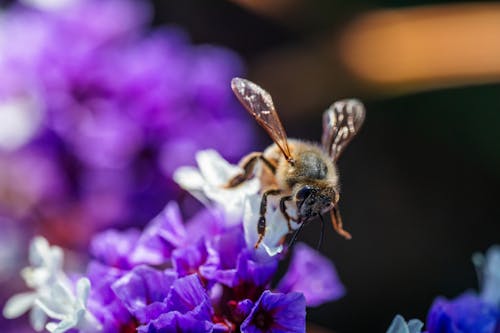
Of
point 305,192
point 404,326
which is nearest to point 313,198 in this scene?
point 305,192

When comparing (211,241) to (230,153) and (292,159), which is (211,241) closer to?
(292,159)

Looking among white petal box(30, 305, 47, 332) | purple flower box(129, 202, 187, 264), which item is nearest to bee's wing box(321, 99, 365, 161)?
purple flower box(129, 202, 187, 264)

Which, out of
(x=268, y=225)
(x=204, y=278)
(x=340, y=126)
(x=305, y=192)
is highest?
(x=340, y=126)

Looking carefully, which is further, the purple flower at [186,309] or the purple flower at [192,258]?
the purple flower at [192,258]

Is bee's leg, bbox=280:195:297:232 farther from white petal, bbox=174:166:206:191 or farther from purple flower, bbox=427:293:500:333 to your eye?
purple flower, bbox=427:293:500:333

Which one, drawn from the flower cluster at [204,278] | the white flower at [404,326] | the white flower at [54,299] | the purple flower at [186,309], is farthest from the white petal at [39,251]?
the white flower at [404,326]

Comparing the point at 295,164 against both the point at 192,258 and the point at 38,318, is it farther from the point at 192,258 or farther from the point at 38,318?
the point at 38,318

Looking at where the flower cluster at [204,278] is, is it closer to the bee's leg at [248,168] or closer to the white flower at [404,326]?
the bee's leg at [248,168]
